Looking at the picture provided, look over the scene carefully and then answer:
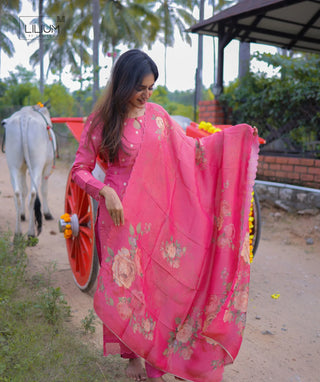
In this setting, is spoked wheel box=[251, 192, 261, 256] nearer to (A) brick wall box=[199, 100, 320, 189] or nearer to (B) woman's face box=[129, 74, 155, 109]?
(B) woman's face box=[129, 74, 155, 109]

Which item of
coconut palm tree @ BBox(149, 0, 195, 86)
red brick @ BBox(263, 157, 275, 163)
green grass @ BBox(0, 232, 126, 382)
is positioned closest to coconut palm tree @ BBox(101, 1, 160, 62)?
coconut palm tree @ BBox(149, 0, 195, 86)

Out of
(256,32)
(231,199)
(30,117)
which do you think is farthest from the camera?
(256,32)

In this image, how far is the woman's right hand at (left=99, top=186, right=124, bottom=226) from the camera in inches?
73.4

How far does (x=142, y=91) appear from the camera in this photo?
1938 mm

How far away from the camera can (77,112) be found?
15.1 metres

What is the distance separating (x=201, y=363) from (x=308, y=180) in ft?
14.9

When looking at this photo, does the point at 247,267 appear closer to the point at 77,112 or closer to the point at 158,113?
the point at 158,113

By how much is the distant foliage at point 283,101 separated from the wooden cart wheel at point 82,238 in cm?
410

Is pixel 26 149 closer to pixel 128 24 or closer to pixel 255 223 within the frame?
pixel 255 223

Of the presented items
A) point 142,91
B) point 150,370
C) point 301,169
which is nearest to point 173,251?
point 150,370

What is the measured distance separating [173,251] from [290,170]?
4638mm

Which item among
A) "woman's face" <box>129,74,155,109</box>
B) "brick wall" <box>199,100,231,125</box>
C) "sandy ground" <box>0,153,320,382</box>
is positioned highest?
"brick wall" <box>199,100,231,125</box>

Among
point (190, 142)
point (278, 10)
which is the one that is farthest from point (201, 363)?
point (278, 10)

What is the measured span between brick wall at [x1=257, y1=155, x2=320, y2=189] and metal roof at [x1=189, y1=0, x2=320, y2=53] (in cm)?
235
